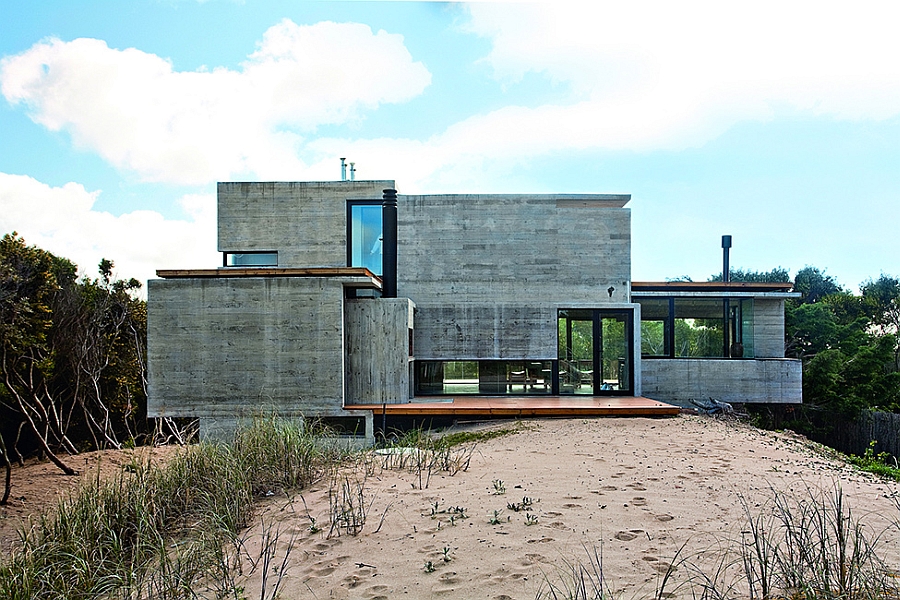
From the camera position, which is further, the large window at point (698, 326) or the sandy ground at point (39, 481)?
the large window at point (698, 326)

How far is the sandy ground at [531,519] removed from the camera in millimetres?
3945

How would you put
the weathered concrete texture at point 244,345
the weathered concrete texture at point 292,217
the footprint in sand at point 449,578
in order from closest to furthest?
the footprint in sand at point 449,578
the weathered concrete texture at point 244,345
the weathered concrete texture at point 292,217

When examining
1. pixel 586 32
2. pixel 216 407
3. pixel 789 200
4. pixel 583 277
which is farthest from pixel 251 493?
pixel 789 200

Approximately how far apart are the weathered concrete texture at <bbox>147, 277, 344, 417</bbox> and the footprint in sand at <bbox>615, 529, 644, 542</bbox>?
8733mm

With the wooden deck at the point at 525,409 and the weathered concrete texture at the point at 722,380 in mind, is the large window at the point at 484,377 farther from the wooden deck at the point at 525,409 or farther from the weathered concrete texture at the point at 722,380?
the weathered concrete texture at the point at 722,380

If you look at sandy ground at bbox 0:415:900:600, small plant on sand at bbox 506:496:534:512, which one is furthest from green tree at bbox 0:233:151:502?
small plant on sand at bbox 506:496:534:512

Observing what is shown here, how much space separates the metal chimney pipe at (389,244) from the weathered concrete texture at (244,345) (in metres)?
2.77

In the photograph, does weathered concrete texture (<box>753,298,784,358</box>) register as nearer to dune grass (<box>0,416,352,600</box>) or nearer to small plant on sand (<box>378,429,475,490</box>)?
small plant on sand (<box>378,429,475,490</box>)

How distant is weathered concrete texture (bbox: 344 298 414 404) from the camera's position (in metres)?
13.3

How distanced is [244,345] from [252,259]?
3.71 metres

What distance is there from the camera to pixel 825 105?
1294 centimetres

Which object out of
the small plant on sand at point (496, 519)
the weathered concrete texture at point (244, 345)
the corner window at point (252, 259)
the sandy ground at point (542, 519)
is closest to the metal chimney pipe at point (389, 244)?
the corner window at point (252, 259)

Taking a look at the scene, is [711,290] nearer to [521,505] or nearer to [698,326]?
[698,326]

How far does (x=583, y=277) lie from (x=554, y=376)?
7.70 ft
